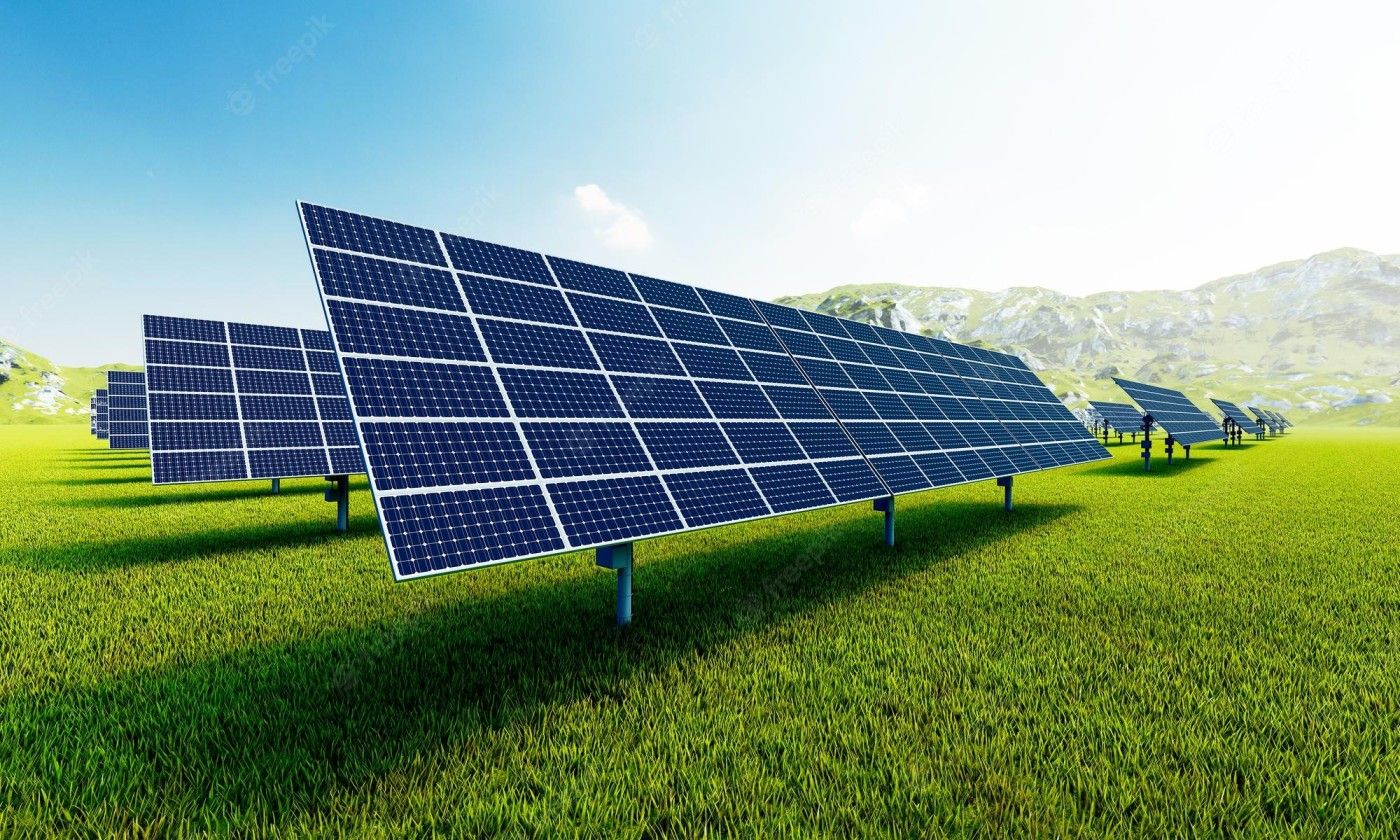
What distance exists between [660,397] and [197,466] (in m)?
13.2

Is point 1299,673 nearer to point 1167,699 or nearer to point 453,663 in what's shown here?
point 1167,699

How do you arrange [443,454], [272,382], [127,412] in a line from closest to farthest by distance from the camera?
[443,454], [272,382], [127,412]

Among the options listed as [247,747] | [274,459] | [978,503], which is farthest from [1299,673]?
[274,459]

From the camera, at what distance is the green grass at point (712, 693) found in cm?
442

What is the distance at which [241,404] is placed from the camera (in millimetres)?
17812

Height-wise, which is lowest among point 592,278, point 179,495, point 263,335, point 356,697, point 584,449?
point 356,697

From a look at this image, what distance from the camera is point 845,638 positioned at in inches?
303

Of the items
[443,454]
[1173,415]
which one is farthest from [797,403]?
[1173,415]

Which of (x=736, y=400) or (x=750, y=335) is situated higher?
(x=750, y=335)

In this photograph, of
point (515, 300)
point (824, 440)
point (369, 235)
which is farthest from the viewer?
point (824, 440)

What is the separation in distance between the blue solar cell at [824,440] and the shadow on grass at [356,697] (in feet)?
7.34

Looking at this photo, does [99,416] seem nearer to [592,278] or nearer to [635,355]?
[592,278]

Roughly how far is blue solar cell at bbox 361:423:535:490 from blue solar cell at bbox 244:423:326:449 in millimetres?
12153

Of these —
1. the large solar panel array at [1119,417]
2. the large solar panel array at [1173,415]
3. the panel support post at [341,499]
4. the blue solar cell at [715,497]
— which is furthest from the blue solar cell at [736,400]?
the large solar panel array at [1119,417]
